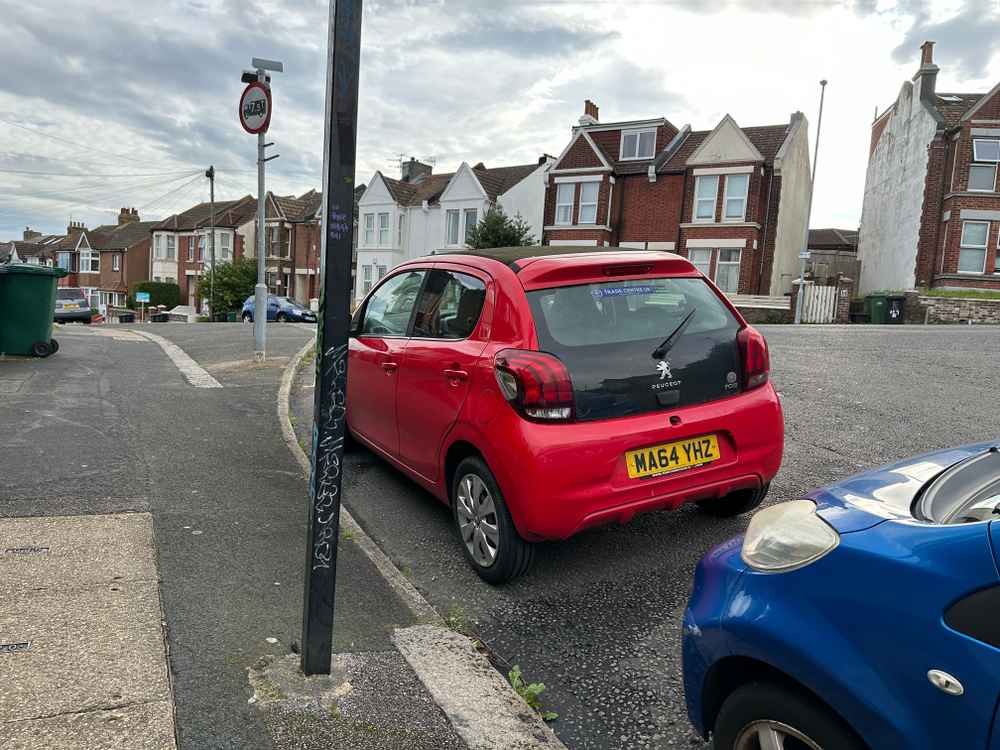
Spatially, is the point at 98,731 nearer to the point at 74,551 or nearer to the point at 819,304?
the point at 74,551

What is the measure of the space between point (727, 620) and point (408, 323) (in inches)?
126

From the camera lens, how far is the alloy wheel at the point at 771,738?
5.91 feet

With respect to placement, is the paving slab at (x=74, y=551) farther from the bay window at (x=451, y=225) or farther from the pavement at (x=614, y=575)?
the bay window at (x=451, y=225)

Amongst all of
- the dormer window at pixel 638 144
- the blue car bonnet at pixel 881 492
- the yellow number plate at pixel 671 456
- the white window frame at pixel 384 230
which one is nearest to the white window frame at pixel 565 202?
the dormer window at pixel 638 144

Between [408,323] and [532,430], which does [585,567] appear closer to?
[532,430]

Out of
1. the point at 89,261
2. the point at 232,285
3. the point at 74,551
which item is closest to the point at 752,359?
the point at 74,551

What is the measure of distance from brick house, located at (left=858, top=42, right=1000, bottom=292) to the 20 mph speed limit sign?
93.3 feet

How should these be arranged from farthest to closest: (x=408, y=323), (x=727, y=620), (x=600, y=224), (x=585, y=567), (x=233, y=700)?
(x=600, y=224), (x=408, y=323), (x=585, y=567), (x=233, y=700), (x=727, y=620)

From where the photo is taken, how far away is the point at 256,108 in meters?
9.77


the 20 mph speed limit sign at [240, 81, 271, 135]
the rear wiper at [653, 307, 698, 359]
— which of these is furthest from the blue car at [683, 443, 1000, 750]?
the 20 mph speed limit sign at [240, 81, 271, 135]

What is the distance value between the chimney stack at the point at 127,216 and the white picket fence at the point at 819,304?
2601 inches

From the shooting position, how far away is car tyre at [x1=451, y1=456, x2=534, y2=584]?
143 inches

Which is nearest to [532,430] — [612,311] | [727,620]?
[612,311]

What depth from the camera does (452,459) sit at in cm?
414
